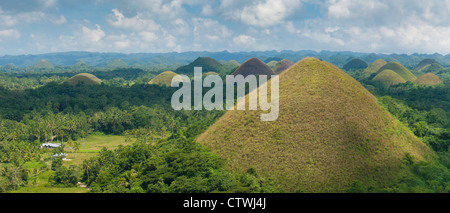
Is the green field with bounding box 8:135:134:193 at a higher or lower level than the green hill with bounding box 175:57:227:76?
lower

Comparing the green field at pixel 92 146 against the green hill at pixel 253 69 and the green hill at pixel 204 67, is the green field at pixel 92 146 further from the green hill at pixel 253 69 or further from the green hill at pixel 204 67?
the green hill at pixel 204 67

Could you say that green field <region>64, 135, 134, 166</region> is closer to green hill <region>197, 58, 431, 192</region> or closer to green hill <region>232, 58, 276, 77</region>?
green hill <region>197, 58, 431, 192</region>

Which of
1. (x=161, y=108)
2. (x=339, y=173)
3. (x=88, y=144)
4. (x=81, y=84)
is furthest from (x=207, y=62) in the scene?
(x=339, y=173)

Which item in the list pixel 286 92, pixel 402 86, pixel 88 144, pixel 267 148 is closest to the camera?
pixel 267 148

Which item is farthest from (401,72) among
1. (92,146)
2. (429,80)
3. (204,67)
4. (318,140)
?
(92,146)

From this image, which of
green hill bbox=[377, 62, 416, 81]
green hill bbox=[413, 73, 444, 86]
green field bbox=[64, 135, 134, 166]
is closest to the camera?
green field bbox=[64, 135, 134, 166]

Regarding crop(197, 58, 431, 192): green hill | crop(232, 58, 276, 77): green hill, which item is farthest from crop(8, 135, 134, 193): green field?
crop(232, 58, 276, 77): green hill

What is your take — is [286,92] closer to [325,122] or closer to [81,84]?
[325,122]
